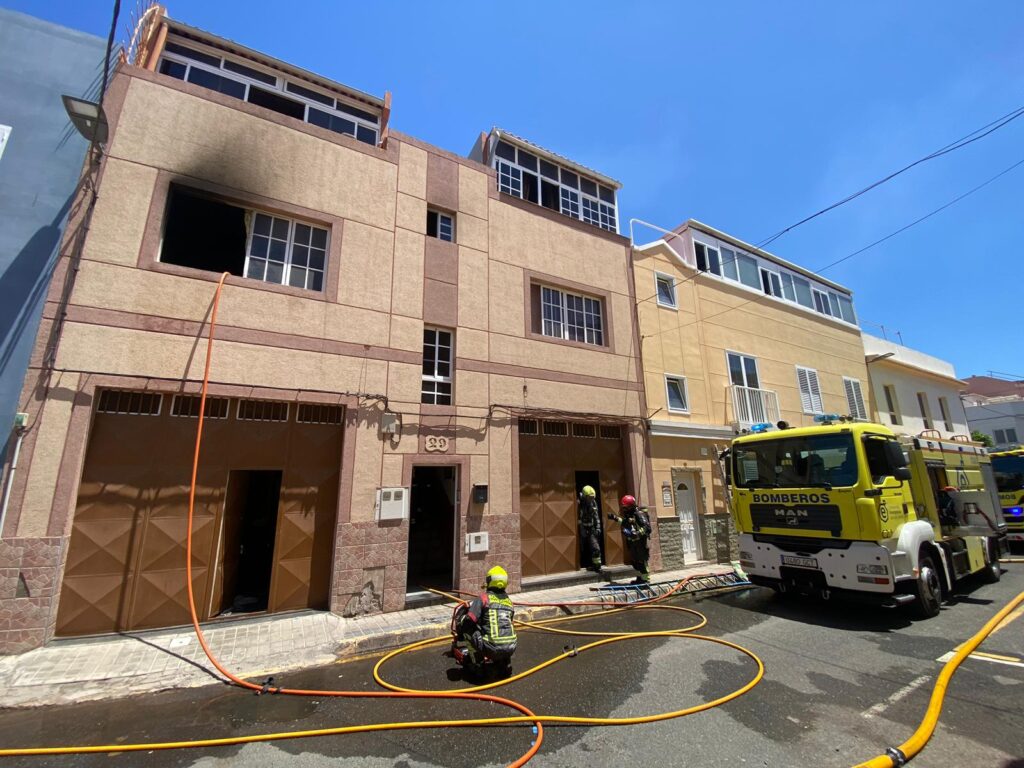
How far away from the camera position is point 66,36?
25.0 ft

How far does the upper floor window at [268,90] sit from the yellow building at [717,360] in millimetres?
8674

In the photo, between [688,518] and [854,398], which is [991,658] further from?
[854,398]

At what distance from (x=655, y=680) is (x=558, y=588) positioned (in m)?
4.77

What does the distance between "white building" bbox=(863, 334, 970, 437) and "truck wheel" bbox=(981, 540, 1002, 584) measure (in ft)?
36.4

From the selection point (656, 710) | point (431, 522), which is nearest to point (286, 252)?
point (431, 522)

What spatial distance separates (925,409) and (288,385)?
93.0 feet

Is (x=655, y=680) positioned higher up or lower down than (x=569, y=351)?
lower down

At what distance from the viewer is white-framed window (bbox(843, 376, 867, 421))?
18641mm

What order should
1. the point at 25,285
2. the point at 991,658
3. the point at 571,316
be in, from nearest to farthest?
the point at 991,658, the point at 25,285, the point at 571,316

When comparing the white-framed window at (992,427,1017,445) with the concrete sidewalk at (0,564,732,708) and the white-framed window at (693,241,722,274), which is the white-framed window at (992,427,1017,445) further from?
the concrete sidewalk at (0,564,732,708)

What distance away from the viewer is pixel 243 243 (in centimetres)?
905

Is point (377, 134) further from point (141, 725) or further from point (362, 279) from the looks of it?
point (141, 725)

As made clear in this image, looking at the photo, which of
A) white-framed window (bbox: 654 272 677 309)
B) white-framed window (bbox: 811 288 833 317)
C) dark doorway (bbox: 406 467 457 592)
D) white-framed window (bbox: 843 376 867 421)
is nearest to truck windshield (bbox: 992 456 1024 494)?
white-framed window (bbox: 843 376 867 421)

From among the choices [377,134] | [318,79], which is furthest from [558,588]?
[318,79]
